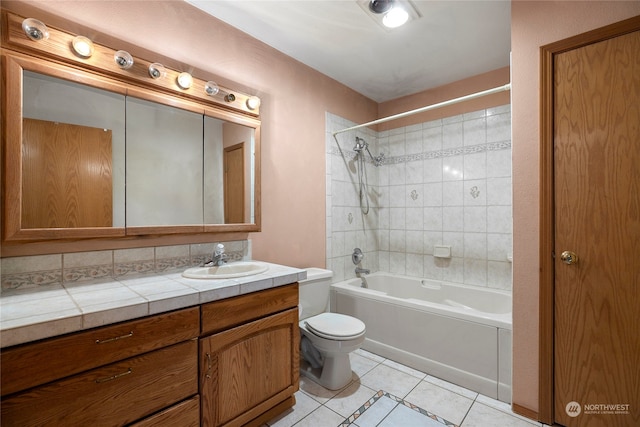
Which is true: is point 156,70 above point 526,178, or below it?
above

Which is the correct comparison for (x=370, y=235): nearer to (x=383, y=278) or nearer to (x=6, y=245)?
(x=383, y=278)

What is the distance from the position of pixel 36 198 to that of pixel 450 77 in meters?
3.16

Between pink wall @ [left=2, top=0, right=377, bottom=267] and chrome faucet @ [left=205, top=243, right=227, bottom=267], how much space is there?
325mm

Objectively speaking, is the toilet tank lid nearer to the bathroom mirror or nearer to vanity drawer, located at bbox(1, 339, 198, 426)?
the bathroom mirror

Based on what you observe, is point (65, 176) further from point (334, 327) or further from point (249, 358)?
point (334, 327)

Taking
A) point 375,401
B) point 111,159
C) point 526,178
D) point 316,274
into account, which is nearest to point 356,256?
point 316,274

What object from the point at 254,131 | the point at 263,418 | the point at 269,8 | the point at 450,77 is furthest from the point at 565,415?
the point at 269,8

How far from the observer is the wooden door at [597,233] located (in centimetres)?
137

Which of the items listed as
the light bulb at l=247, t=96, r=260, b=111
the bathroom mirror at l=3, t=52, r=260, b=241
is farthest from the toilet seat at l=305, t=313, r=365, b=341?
the light bulb at l=247, t=96, r=260, b=111

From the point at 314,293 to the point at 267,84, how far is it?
1.66m

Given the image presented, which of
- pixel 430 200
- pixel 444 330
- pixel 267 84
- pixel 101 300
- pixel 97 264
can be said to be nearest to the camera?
pixel 101 300

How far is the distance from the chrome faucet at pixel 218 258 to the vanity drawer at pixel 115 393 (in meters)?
0.60

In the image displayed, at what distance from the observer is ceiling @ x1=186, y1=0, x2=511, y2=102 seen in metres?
1.81

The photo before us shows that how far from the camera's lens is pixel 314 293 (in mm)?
2205
